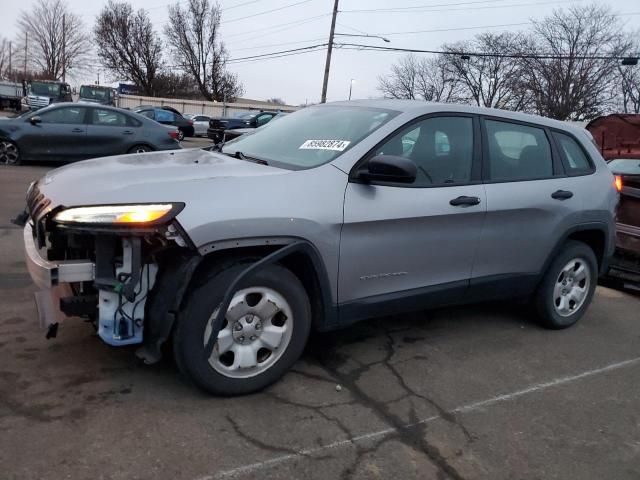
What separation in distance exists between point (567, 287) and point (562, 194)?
85 centimetres

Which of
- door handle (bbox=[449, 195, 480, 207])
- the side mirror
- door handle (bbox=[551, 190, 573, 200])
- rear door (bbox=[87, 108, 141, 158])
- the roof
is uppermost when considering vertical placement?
the roof

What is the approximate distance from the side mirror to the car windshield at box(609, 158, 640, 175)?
5316mm

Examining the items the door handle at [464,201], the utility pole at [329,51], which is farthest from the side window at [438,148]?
the utility pole at [329,51]

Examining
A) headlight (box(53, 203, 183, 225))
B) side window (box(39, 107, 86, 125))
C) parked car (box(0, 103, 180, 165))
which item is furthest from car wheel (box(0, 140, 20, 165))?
headlight (box(53, 203, 183, 225))

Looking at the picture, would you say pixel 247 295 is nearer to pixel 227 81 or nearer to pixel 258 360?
pixel 258 360

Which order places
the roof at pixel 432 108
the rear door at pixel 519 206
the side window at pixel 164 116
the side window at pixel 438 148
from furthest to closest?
the side window at pixel 164 116
the rear door at pixel 519 206
the roof at pixel 432 108
the side window at pixel 438 148

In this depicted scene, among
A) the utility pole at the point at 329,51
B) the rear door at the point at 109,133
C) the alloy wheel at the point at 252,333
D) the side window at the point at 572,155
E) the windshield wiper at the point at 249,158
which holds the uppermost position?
the utility pole at the point at 329,51

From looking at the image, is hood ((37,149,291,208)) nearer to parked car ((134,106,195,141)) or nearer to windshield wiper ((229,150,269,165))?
windshield wiper ((229,150,269,165))

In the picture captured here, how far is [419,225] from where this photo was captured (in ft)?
11.7

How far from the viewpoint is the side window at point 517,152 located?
13.3ft

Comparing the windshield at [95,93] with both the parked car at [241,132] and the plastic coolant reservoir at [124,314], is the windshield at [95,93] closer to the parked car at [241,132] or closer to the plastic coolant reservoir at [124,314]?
the parked car at [241,132]

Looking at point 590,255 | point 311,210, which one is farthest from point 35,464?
point 590,255

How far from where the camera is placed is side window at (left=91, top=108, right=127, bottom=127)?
1193cm

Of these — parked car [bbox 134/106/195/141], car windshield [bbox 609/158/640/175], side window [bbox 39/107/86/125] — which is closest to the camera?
car windshield [bbox 609/158/640/175]
